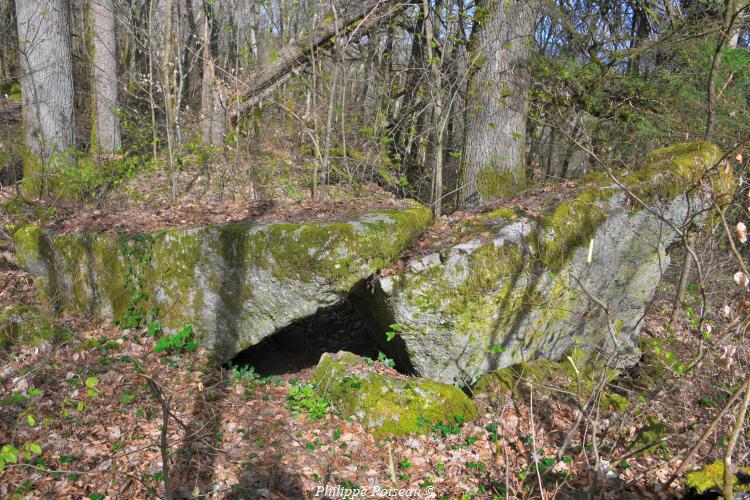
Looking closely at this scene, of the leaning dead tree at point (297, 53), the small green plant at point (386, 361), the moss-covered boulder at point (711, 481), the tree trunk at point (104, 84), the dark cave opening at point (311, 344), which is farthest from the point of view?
the tree trunk at point (104, 84)

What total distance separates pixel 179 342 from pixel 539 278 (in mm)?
4069

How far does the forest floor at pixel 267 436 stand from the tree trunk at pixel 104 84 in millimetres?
5370

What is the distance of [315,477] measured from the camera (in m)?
3.90

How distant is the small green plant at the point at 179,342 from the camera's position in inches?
209

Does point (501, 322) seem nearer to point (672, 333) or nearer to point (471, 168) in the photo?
point (672, 333)

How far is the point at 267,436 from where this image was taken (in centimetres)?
435

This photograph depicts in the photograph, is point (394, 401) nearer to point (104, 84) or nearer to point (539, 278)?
point (539, 278)

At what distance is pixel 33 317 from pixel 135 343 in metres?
1.31

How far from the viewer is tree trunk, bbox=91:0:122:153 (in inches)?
363

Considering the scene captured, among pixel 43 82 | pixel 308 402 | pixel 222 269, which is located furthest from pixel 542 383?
pixel 43 82

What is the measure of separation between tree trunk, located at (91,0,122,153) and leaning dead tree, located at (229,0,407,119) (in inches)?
94.3

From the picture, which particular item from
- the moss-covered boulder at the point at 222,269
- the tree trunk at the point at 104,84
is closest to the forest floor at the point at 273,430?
the moss-covered boulder at the point at 222,269

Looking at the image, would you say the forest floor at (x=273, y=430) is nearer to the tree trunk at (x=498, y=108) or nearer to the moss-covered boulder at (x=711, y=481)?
the moss-covered boulder at (x=711, y=481)

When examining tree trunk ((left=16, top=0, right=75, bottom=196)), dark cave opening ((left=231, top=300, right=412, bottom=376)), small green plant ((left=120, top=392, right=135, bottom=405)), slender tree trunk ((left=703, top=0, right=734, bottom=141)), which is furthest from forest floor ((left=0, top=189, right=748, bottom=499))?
tree trunk ((left=16, top=0, right=75, bottom=196))
